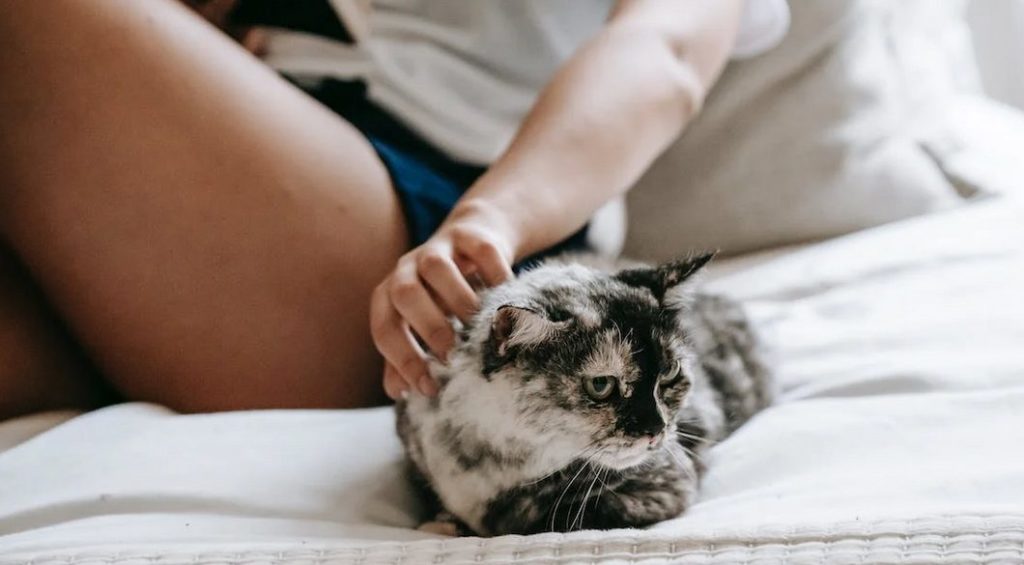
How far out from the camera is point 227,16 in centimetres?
100

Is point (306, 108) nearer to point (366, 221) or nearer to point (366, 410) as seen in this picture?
point (366, 221)

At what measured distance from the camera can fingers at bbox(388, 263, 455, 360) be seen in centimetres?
73

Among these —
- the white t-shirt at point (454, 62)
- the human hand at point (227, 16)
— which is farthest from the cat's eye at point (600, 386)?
the human hand at point (227, 16)

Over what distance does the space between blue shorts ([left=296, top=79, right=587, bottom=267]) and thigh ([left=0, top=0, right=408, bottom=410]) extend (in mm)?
45

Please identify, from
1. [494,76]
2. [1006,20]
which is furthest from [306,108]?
[1006,20]

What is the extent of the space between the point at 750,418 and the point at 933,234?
41 centimetres

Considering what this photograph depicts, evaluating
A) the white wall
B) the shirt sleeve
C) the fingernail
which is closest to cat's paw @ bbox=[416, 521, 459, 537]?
the fingernail

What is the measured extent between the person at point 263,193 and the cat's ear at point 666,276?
0.35 feet

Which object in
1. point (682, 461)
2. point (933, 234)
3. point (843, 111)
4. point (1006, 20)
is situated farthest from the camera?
point (1006, 20)

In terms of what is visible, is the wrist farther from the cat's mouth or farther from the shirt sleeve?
the shirt sleeve

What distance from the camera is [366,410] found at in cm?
89

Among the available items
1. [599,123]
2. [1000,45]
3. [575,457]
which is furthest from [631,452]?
[1000,45]

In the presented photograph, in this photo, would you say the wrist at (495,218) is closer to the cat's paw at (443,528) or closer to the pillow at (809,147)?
the cat's paw at (443,528)

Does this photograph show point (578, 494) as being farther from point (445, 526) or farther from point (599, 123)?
point (599, 123)
